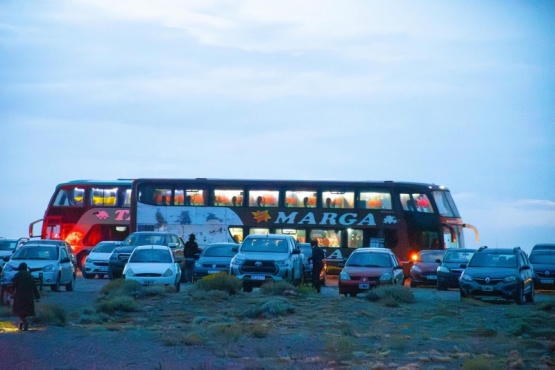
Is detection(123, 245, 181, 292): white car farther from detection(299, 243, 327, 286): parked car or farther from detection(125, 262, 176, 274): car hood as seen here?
detection(299, 243, 327, 286): parked car

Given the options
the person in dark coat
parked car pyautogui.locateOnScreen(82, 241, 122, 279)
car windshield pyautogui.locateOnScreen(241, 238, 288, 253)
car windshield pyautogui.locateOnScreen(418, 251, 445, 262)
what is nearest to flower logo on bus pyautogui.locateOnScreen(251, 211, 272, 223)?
parked car pyautogui.locateOnScreen(82, 241, 122, 279)

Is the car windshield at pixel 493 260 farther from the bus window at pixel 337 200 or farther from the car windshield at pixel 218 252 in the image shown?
the bus window at pixel 337 200

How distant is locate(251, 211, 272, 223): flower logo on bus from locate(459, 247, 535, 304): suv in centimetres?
1874

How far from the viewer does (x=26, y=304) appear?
22.6 m

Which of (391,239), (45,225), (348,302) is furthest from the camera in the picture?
(45,225)

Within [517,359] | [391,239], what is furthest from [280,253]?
[517,359]

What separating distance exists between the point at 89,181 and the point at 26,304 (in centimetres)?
3468

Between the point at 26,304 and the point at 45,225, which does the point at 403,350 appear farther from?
the point at 45,225

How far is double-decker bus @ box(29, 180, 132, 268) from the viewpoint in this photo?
184 feet

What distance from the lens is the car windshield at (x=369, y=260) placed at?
37.0 m

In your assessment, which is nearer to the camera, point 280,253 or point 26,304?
point 26,304

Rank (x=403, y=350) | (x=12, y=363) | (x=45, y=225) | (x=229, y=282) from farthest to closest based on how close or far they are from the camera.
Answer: (x=45, y=225) < (x=229, y=282) < (x=403, y=350) < (x=12, y=363)

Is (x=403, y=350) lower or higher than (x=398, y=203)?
lower

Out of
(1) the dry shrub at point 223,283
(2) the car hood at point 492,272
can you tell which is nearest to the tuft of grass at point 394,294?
(2) the car hood at point 492,272
